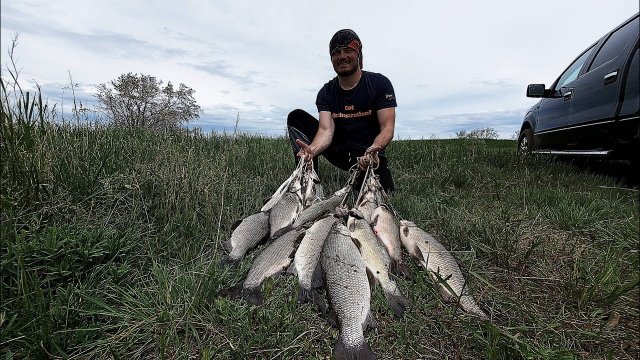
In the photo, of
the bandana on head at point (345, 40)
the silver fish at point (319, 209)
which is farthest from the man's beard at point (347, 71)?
the silver fish at point (319, 209)

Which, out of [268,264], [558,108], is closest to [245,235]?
[268,264]

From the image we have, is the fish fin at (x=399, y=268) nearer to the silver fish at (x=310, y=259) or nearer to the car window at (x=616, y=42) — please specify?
the silver fish at (x=310, y=259)

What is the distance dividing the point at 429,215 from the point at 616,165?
5090 millimetres

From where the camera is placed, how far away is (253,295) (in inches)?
90.4

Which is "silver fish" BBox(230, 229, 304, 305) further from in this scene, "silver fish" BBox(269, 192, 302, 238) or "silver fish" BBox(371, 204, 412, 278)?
"silver fish" BBox(371, 204, 412, 278)

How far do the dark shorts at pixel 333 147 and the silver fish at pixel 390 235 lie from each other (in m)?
1.93

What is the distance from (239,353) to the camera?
6.55 feet

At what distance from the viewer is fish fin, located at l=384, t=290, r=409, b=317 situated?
2.26 meters

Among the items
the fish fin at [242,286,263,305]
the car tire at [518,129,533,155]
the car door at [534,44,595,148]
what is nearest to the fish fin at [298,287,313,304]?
the fish fin at [242,286,263,305]

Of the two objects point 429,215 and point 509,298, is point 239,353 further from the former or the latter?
point 429,215

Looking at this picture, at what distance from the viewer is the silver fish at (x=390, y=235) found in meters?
2.68

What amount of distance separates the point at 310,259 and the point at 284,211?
0.84 m

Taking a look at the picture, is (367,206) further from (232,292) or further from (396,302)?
(232,292)

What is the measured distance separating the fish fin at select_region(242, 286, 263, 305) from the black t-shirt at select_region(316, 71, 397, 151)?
296 cm
